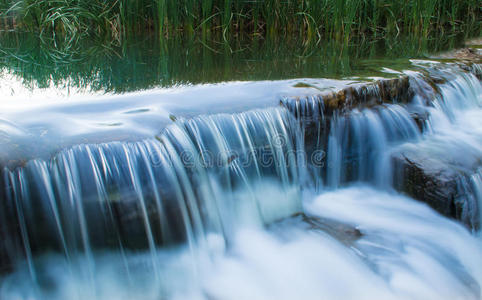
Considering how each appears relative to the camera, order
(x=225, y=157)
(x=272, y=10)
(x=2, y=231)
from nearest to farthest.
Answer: (x=2, y=231) < (x=225, y=157) < (x=272, y=10)

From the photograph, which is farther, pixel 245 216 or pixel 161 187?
pixel 245 216

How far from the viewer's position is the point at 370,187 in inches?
115

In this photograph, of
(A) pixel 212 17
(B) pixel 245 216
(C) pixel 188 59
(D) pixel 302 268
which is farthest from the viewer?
(A) pixel 212 17

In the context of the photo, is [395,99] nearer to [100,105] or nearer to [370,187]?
[370,187]

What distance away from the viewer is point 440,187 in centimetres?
256

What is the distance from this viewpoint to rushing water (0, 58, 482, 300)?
6.56ft

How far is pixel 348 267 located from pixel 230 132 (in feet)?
3.23

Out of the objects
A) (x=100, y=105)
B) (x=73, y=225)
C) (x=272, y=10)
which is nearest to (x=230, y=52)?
(x=272, y=10)

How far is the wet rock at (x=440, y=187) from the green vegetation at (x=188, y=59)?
3.28 ft

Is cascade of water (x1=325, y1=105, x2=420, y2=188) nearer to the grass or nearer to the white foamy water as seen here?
the white foamy water

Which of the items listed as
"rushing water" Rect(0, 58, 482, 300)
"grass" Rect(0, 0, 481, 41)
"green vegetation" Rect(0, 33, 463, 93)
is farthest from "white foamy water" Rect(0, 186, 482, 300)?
"grass" Rect(0, 0, 481, 41)

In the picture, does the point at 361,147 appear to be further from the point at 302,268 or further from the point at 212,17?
the point at 212,17

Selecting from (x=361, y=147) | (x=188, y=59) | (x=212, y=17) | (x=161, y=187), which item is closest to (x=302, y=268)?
(x=161, y=187)

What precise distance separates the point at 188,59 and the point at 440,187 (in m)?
2.81
